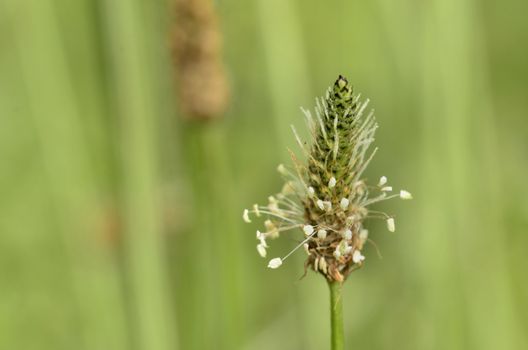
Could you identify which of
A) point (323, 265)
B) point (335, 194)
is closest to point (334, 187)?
point (335, 194)

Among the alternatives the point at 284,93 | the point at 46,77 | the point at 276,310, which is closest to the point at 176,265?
the point at 276,310

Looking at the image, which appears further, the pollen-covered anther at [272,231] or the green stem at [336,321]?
the pollen-covered anther at [272,231]

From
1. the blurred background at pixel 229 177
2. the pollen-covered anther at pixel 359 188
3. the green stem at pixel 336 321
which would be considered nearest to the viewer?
the green stem at pixel 336 321

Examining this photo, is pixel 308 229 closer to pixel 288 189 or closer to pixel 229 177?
pixel 288 189

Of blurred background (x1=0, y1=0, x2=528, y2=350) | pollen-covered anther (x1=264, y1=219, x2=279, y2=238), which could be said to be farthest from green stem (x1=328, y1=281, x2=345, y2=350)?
blurred background (x1=0, y1=0, x2=528, y2=350)

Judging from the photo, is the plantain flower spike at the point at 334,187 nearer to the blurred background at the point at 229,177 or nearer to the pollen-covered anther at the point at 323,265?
the pollen-covered anther at the point at 323,265

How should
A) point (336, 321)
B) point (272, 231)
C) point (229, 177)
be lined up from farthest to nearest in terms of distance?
point (229, 177) → point (272, 231) → point (336, 321)

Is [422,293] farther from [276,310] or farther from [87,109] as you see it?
[87,109]

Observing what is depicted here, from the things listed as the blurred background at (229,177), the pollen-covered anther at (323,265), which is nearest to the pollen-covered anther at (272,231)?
the pollen-covered anther at (323,265)

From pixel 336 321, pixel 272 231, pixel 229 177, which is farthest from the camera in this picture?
pixel 229 177
